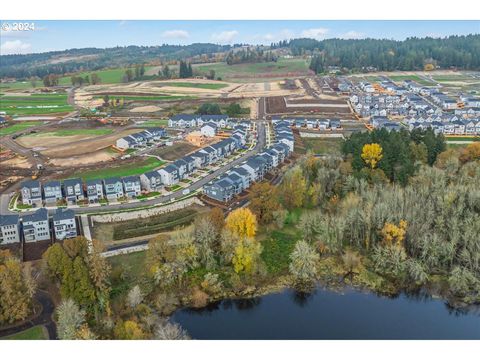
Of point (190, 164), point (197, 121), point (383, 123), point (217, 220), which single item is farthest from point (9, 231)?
point (383, 123)

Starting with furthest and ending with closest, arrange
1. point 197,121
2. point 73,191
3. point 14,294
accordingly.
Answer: point 197,121, point 73,191, point 14,294

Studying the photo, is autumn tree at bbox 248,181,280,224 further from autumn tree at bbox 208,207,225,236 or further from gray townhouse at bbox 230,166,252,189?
gray townhouse at bbox 230,166,252,189

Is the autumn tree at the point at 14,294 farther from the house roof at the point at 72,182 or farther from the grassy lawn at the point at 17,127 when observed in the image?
the grassy lawn at the point at 17,127

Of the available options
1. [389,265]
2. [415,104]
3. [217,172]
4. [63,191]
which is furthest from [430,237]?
[415,104]

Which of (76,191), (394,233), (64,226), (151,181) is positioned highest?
(151,181)

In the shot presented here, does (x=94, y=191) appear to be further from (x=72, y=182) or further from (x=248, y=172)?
(x=248, y=172)

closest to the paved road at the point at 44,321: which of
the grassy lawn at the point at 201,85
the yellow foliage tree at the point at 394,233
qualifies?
the yellow foliage tree at the point at 394,233

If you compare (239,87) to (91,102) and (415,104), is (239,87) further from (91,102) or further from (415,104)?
(415,104)

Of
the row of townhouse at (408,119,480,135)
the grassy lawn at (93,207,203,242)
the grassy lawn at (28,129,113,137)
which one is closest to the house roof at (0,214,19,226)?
the grassy lawn at (93,207,203,242)
